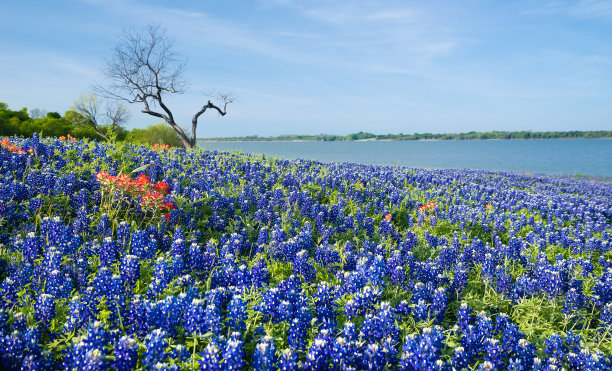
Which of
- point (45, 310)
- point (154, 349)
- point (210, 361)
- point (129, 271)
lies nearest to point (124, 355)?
point (154, 349)

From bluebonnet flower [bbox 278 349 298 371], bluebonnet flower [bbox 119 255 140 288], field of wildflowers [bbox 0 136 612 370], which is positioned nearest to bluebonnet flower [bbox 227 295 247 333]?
field of wildflowers [bbox 0 136 612 370]

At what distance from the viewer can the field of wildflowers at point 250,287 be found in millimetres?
2666

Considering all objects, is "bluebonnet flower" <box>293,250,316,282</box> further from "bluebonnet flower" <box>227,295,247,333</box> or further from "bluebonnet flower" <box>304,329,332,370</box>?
"bluebonnet flower" <box>304,329,332,370</box>

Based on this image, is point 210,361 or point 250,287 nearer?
point 210,361

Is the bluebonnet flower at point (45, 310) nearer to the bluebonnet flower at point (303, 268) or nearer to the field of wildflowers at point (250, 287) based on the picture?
the field of wildflowers at point (250, 287)

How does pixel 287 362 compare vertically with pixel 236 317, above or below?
below

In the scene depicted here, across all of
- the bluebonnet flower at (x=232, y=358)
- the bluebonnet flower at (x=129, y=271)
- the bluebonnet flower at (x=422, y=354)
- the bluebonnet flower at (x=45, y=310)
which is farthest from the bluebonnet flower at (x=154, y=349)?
the bluebonnet flower at (x=422, y=354)

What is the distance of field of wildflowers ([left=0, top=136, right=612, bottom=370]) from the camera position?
2.67m

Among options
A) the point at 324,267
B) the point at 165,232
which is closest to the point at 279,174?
the point at 165,232

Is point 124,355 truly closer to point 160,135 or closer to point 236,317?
point 236,317

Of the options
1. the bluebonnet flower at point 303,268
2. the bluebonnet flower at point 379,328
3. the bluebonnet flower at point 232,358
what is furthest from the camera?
the bluebonnet flower at point 303,268

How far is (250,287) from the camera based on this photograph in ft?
12.3

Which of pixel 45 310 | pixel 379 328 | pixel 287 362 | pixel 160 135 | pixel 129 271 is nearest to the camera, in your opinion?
pixel 287 362

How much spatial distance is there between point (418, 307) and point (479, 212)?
6248mm
